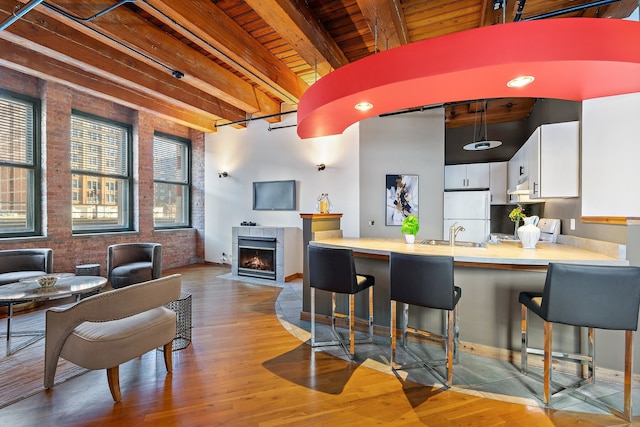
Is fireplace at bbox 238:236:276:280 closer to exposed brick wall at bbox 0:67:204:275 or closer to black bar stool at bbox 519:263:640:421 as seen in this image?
exposed brick wall at bbox 0:67:204:275

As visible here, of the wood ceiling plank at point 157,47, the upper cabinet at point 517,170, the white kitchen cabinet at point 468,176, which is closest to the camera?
the wood ceiling plank at point 157,47

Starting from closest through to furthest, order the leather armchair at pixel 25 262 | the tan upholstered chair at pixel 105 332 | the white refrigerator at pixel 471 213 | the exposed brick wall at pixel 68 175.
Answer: the tan upholstered chair at pixel 105 332
the leather armchair at pixel 25 262
the exposed brick wall at pixel 68 175
the white refrigerator at pixel 471 213

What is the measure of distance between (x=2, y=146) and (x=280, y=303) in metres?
4.68

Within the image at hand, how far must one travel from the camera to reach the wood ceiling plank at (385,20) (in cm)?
269

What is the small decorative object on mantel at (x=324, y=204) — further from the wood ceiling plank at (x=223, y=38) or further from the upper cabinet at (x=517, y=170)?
the upper cabinet at (x=517, y=170)

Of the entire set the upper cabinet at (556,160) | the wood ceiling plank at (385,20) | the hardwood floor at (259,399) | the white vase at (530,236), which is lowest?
the hardwood floor at (259,399)

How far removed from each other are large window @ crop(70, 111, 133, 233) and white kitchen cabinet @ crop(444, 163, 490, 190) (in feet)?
22.1

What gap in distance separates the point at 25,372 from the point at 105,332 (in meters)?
1.07

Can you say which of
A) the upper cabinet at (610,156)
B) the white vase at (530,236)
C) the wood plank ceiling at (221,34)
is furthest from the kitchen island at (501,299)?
the wood plank ceiling at (221,34)

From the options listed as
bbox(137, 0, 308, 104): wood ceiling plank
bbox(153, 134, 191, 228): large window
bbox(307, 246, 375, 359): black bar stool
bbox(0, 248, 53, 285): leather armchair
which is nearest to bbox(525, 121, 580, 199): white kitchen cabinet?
bbox(307, 246, 375, 359): black bar stool

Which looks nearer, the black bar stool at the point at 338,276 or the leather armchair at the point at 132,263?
the black bar stool at the point at 338,276

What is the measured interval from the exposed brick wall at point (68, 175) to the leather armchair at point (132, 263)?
3.60 ft

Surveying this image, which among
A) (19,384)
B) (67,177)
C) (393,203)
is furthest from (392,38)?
(67,177)

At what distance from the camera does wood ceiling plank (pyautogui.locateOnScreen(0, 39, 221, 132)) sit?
3.75m
